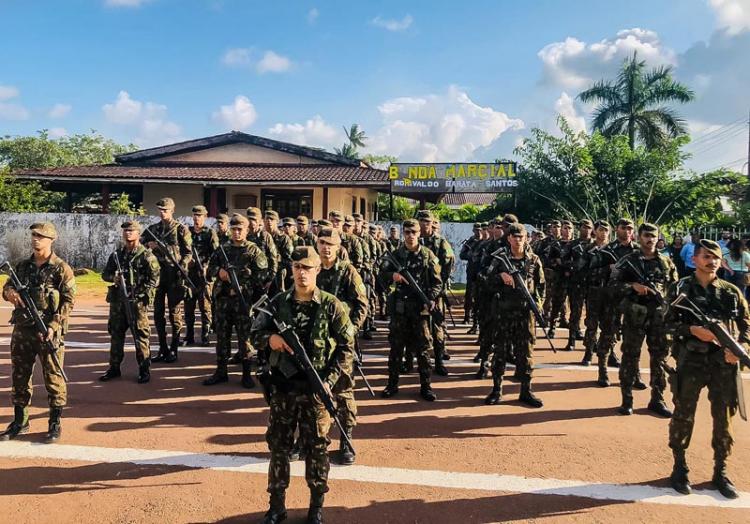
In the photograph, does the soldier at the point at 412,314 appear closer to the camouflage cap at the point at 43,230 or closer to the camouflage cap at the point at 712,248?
the camouflage cap at the point at 712,248

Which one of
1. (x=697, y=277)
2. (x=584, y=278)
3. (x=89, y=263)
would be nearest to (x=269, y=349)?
(x=697, y=277)

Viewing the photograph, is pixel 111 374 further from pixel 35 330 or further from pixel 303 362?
pixel 303 362

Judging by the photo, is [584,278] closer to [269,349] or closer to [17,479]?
[269,349]

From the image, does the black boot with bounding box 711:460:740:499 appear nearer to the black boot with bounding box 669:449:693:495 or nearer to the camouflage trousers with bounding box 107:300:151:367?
the black boot with bounding box 669:449:693:495

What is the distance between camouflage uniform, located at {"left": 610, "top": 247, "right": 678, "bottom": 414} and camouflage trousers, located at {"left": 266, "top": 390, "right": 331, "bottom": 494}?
376cm

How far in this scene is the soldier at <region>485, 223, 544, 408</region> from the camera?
228 inches

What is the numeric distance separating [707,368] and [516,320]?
6.89ft

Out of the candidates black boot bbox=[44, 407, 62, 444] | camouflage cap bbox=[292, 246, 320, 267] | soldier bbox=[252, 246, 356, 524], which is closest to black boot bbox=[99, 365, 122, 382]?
black boot bbox=[44, 407, 62, 444]

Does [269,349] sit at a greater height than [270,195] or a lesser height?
lesser

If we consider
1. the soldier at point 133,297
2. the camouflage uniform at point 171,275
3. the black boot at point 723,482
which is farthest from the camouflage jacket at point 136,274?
the black boot at point 723,482

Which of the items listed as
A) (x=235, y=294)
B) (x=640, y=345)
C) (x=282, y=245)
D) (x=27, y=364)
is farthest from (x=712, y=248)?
(x=282, y=245)

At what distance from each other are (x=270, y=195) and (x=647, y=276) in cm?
1781

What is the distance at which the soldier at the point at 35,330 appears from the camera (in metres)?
4.62

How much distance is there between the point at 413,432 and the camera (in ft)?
16.4
